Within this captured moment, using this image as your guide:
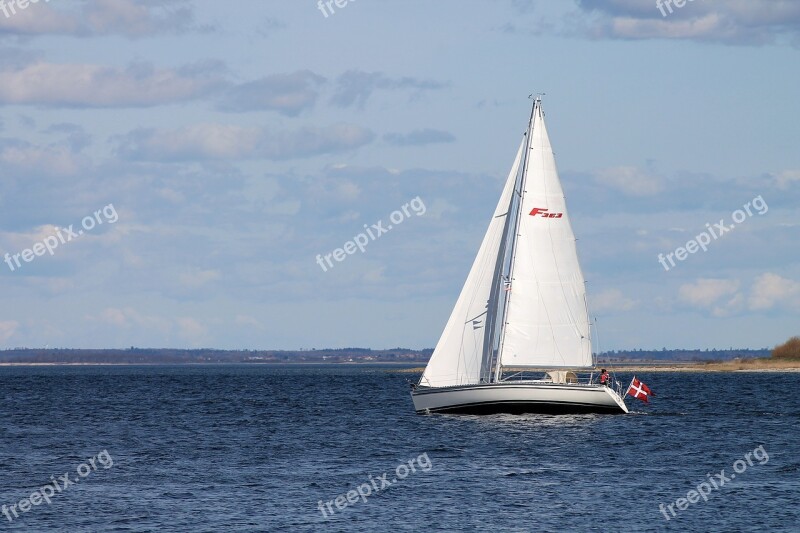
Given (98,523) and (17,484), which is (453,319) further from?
(98,523)

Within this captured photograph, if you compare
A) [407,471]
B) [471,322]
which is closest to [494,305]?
[471,322]

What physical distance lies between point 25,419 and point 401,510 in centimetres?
4581

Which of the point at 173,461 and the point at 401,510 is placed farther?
the point at 173,461

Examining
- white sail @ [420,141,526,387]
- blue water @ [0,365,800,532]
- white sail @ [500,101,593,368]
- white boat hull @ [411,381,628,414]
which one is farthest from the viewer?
white sail @ [420,141,526,387]

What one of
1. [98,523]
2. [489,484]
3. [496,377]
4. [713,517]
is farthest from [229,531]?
[496,377]

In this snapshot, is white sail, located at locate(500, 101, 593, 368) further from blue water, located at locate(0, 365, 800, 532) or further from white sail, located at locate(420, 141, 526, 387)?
blue water, located at locate(0, 365, 800, 532)

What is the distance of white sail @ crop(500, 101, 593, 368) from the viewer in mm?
62344

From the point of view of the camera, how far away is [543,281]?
62625 millimetres

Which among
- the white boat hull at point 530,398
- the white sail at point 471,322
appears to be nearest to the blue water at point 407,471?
the white boat hull at point 530,398

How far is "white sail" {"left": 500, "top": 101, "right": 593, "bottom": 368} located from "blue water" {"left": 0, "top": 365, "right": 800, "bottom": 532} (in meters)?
3.57

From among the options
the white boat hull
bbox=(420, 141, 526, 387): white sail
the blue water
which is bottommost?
the blue water

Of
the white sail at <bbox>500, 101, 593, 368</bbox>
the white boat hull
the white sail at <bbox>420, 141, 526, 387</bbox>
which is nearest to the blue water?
the white boat hull

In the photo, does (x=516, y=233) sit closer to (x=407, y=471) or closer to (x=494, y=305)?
(x=494, y=305)

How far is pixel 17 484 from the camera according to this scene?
4272 centimetres
